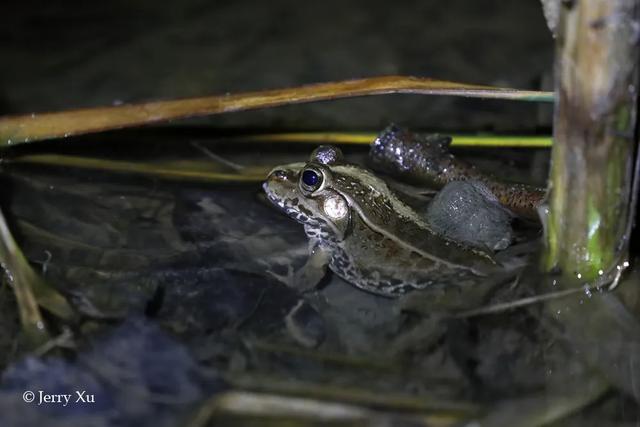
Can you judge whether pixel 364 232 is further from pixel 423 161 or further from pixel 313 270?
pixel 423 161

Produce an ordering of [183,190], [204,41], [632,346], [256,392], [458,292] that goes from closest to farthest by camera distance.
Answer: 1. [256,392]
2. [632,346]
3. [458,292]
4. [183,190]
5. [204,41]

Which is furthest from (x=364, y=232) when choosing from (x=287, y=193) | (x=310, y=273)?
(x=287, y=193)

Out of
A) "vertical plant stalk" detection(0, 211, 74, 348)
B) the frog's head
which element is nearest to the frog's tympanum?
the frog's head

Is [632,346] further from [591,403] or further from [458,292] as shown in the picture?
[458,292]

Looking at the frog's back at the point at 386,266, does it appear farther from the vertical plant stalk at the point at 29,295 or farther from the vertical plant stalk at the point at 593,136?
the vertical plant stalk at the point at 29,295

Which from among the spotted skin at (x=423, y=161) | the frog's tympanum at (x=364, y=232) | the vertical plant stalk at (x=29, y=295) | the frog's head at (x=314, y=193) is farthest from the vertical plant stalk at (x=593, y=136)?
the vertical plant stalk at (x=29, y=295)

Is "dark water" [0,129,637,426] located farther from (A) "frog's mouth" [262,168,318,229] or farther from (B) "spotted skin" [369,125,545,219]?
(B) "spotted skin" [369,125,545,219]

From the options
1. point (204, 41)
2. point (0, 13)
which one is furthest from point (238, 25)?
point (0, 13)
